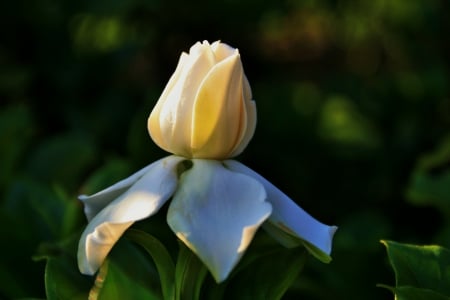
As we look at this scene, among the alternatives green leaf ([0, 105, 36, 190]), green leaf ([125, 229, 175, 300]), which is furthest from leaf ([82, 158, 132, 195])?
green leaf ([125, 229, 175, 300])

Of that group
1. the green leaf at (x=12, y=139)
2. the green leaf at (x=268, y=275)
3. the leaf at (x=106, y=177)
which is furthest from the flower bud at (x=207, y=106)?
the green leaf at (x=12, y=139)

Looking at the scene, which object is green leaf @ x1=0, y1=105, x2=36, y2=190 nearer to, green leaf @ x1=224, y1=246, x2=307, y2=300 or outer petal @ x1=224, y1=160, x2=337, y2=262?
green leaf @ x1=224, y1=246, x2=307, y2=300

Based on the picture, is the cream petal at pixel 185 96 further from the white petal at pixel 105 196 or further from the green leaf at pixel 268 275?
the green leaf at pixel 268 275

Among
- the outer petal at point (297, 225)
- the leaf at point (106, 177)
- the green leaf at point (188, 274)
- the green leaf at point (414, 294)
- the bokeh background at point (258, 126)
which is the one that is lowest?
the bokeh background at point (258, 126)

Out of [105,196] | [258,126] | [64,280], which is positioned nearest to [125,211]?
[105,196]

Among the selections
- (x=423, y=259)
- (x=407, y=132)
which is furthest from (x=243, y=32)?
(x=423, y=259)
